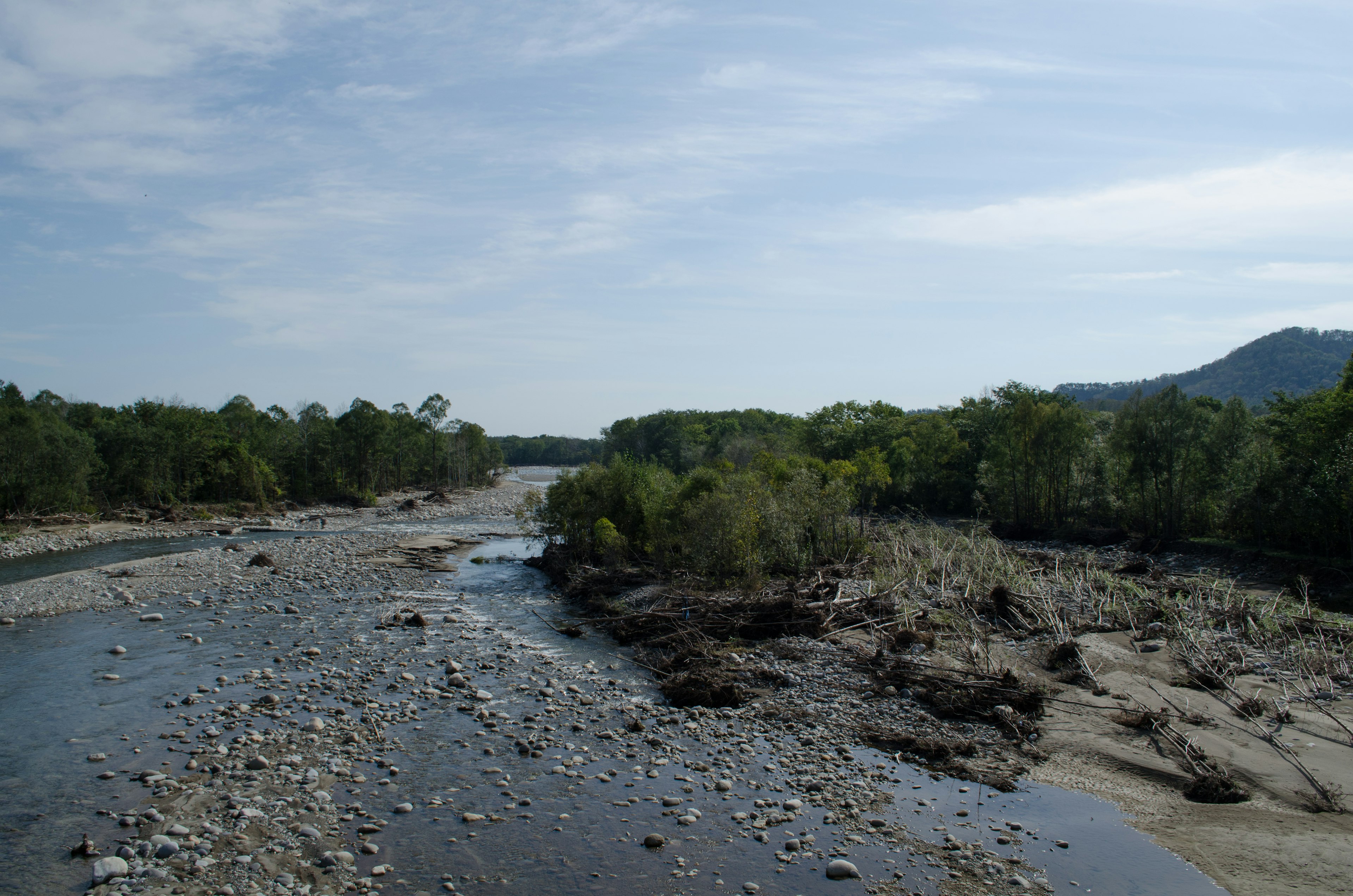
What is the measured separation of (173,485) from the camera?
71.3 m

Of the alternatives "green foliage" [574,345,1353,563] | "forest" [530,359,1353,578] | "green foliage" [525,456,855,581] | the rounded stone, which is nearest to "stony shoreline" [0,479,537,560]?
"green foliage" [525,456,855,581]

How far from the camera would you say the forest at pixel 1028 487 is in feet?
107

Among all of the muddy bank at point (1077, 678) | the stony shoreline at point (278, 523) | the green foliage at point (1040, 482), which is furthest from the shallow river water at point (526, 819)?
the stony shoreline at point (278, 523)

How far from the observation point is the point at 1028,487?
194ft

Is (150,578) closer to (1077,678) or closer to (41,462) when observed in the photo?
(41,462)

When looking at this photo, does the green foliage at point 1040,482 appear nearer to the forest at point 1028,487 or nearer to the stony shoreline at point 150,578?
the forest at point 1028,487

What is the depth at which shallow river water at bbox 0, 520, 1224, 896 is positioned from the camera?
1026cm

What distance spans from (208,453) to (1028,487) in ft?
268

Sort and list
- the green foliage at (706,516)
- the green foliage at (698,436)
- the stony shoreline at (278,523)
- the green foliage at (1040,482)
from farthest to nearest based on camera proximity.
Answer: the green foliage at (698,436)
the stony shoreline at (278,523)
the green foliage at (1040,482)
the green foliage at (706,516)

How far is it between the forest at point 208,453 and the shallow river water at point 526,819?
169 ft

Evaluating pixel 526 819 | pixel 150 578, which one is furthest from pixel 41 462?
pixel 526 819

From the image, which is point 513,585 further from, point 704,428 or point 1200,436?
point 704,428

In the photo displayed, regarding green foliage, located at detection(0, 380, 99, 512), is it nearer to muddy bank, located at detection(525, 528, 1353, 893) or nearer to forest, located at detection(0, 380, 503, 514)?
forest, located at detection(0, 380, 503, 514)

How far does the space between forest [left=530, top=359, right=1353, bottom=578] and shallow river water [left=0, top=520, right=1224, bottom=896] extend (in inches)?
589
